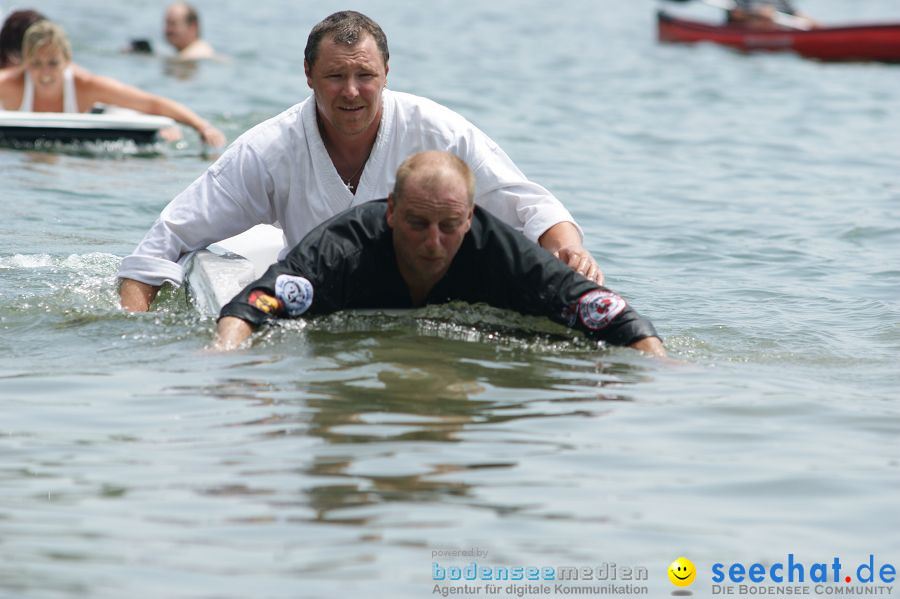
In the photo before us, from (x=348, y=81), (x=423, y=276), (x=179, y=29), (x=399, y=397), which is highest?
(x=348, y=81)

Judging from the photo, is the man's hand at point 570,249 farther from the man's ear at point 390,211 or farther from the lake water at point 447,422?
the man's ear at point 390,211

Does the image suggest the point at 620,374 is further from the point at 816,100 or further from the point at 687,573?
the point at 816,100

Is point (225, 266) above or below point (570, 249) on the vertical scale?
below

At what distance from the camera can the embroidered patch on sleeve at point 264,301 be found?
5.00m

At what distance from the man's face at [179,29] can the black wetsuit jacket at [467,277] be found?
12.4m

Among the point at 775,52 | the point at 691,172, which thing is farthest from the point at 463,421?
the point at 775,52

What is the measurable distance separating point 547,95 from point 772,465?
11.6 m

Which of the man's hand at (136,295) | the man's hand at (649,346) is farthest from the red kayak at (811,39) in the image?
the man's hand at (136,295)

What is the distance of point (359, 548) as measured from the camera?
11.0ft

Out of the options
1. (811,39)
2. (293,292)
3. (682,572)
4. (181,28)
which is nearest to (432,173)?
(293,292)

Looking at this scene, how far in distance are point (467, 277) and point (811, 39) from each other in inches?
599

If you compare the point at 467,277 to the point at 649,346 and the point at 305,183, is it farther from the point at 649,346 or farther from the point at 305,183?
the point at 305,183

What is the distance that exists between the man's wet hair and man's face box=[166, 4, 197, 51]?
39.2 feet

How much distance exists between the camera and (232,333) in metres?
5.00
